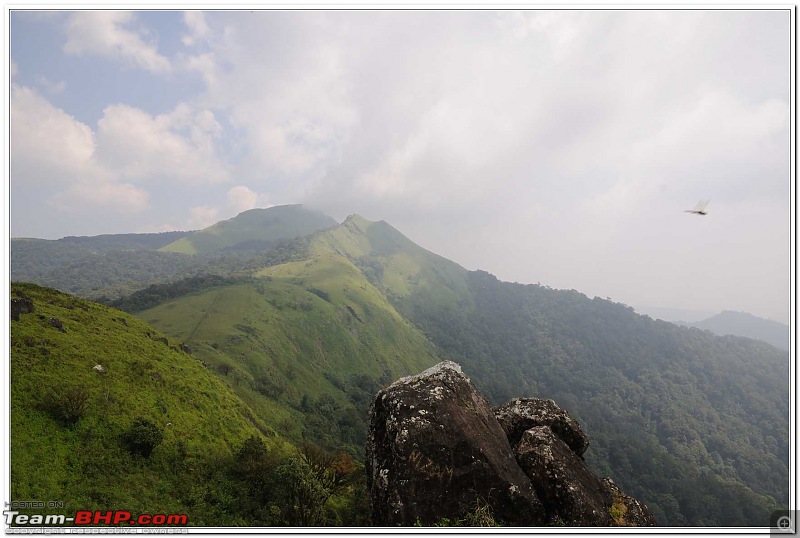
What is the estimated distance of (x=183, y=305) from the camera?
429 feet

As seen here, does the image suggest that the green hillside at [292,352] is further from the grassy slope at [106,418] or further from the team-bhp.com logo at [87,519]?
the team-bhp.com logo at [87,519]

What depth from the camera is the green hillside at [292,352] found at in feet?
276

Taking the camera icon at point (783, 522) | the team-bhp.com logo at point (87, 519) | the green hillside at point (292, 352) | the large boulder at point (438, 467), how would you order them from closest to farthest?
1. the camera icon at point (783, 522)
2. the large boulder at point (438, 467)
3. the team-bhp.com logo at point (87, 519)
4. the green hillside at point (292, 352)

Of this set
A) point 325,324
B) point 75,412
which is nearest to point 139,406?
point 75,412

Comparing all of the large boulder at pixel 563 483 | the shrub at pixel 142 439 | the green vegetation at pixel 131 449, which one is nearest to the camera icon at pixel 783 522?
the large boulder at pixel 563 483

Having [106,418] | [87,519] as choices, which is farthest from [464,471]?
[106,418]

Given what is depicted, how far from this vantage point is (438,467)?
1270 cm

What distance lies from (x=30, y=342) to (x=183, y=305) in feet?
383

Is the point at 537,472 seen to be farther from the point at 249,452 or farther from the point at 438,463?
the point at 249,452

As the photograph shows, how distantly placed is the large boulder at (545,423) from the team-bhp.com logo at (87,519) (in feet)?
47.4

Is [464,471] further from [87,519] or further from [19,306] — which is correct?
[19,306]

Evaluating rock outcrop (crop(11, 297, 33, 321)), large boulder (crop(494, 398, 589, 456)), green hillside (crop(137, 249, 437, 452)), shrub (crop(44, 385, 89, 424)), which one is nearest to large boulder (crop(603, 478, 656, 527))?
large boulder (crop(494, 398, 589, 456))

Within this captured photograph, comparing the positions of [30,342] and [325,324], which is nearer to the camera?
[30,342]

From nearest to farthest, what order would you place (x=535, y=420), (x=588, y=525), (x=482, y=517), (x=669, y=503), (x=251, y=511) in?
(x=482, y=517)
(x=588, y=525)
(x=535, y=420)
(x=251, y=511)
(x=669, y=503)
